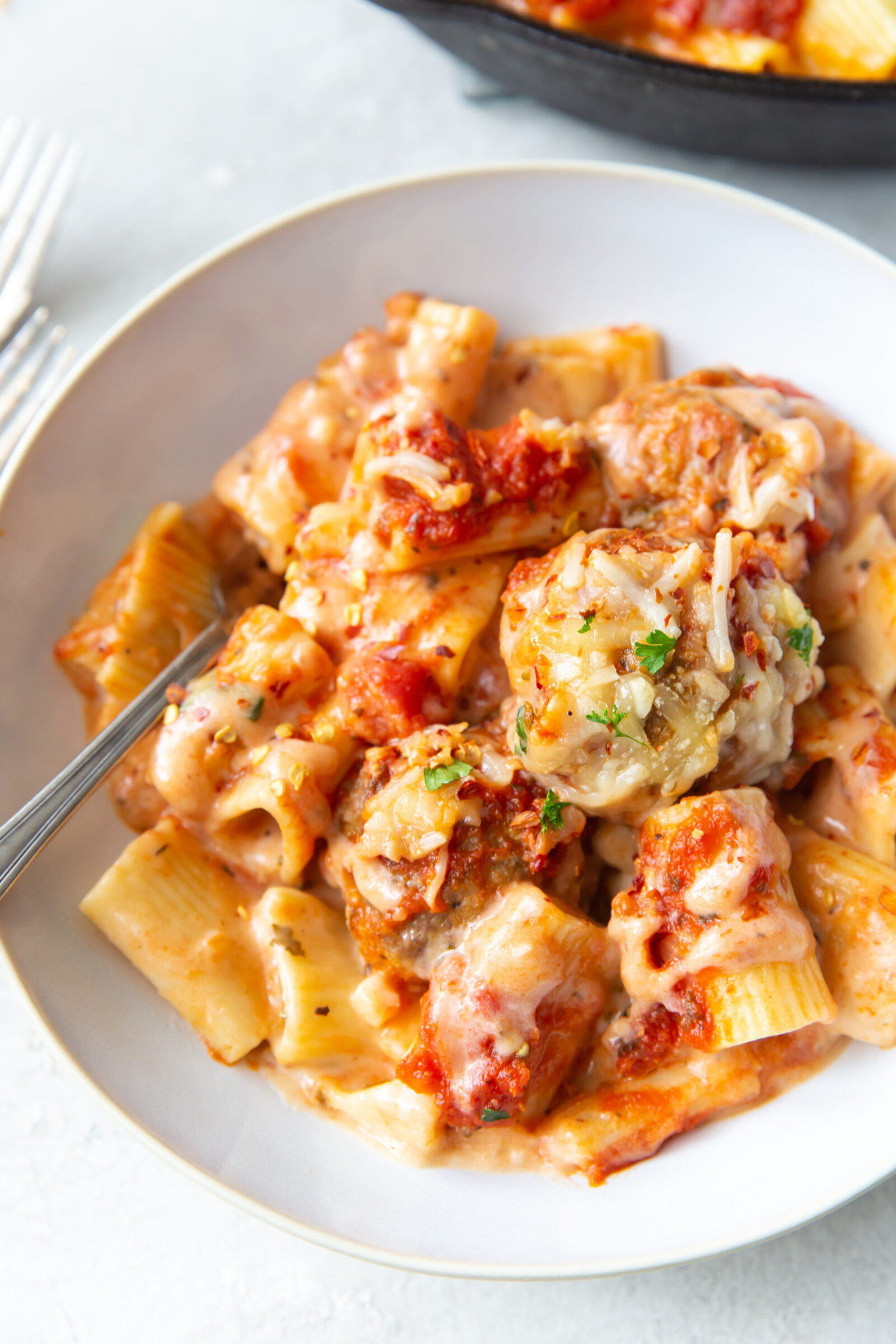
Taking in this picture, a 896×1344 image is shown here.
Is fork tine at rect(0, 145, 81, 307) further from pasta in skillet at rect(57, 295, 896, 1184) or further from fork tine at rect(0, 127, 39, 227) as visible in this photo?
pasta in skillet at rect(57, 295, 896, 1184)

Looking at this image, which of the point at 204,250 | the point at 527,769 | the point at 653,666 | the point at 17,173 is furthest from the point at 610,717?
the point at 17,173

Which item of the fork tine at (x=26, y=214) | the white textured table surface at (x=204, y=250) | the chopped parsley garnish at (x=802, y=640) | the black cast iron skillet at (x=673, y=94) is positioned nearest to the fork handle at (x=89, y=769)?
the white textured table surface at (x=204, y=250)

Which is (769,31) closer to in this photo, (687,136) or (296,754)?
(687,136)

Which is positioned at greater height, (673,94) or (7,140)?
(7,140)

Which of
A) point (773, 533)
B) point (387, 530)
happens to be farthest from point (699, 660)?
point (387, 530)

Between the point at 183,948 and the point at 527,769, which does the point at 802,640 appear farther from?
the point at 183,948

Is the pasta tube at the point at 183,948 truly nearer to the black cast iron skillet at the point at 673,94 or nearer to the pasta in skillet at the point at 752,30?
the black cast iron skillet at the point at 673,94
